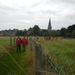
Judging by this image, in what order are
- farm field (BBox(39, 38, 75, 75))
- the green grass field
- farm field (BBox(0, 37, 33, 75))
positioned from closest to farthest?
farm field (BBox(0, 37, 33, 75)) → the green grass field → farm field (BBox(39, 38, 75, 75))

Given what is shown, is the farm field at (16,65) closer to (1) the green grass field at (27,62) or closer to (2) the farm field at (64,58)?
(1) the green grass field at (27,62)

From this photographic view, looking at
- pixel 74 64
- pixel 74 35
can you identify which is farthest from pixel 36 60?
pixel 74 35

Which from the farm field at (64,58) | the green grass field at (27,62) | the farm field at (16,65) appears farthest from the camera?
the farm field at (64,58)

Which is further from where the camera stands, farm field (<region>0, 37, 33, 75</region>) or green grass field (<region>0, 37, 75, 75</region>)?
green grass field (<region>0, 37, 75, 75</region>)

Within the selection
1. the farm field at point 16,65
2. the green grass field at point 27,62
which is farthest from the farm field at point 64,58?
the farm field at point 16,65

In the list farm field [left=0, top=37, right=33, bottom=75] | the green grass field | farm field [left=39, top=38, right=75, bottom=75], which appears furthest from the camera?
farm field [left=39, top=38, right=75, bottom=75]

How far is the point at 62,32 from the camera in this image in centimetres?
12300

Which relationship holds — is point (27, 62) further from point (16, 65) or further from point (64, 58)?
point (64, 58)

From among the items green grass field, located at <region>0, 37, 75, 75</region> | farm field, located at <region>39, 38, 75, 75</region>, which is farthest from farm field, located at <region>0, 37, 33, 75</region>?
farm field, located at <region>39, 38, 75, 75</region>

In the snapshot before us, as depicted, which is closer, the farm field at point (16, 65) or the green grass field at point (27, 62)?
the farm field at point (16, 65)

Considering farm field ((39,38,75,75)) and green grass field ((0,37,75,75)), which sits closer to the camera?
green grass field ((0,37,75,75))

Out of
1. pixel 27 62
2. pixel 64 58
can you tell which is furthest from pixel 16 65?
pixel 64 58

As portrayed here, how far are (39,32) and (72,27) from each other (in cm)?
2021

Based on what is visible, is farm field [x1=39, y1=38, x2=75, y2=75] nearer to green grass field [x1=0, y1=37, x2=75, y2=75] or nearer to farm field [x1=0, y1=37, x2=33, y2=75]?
green grass field [x1=0, y1=37, x2=75, y2=75]
